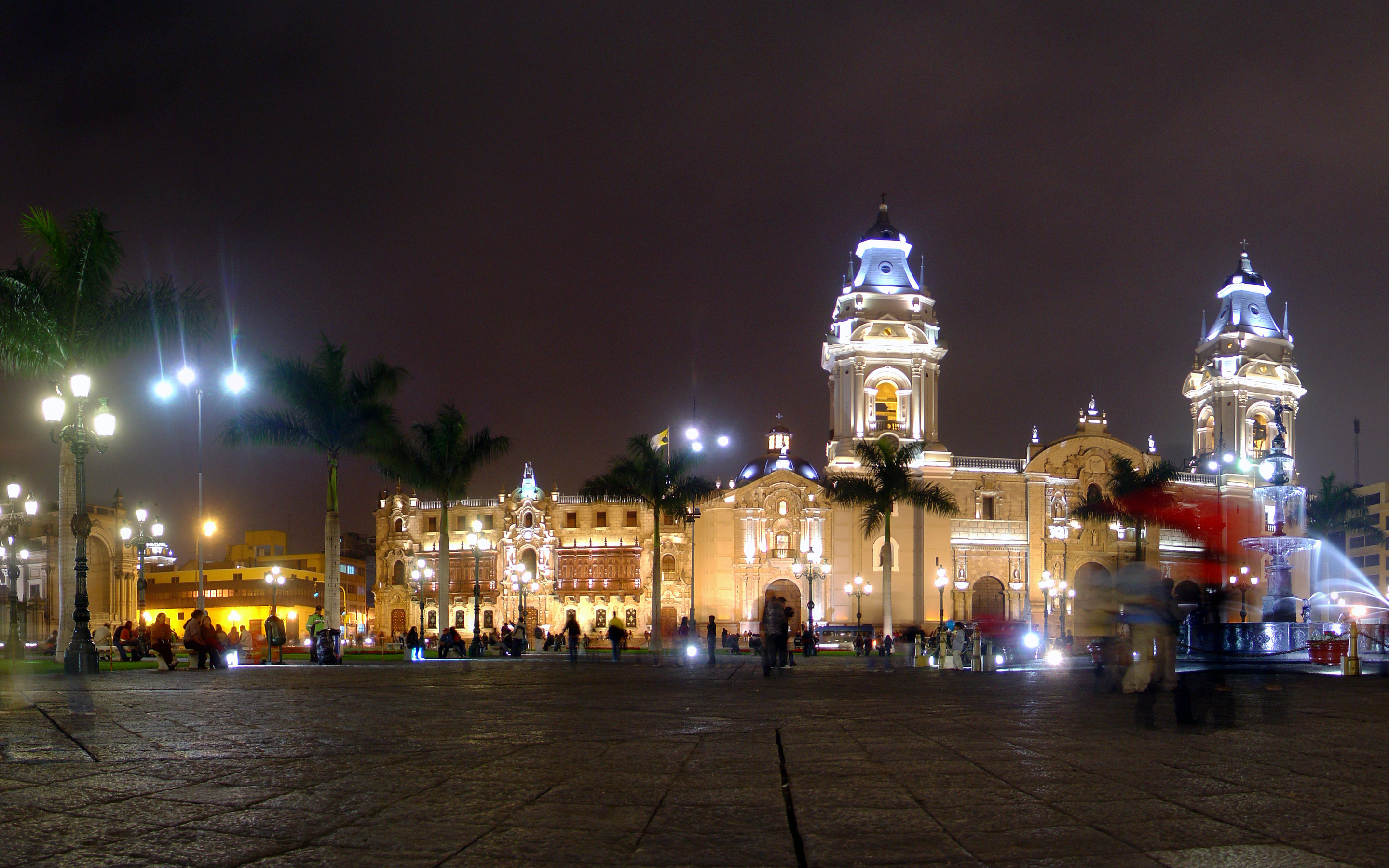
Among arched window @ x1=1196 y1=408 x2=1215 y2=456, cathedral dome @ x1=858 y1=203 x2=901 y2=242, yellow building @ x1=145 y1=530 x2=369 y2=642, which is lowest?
yellow building @ x1=145 y1=530 x2=369 y2=642

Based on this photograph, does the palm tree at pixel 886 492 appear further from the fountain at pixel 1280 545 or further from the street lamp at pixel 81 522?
the street lamp at pixel 81 522

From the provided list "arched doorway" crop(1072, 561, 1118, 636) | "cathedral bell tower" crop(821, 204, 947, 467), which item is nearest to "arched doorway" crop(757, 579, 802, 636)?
"cathedral bell tower" crop(821, 204, 947, 467)

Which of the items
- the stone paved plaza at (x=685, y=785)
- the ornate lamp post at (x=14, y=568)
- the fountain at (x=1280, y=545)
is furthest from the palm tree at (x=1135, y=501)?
the stone paved plaza at (x=685, y=785)

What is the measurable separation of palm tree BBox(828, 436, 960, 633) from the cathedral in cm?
1018

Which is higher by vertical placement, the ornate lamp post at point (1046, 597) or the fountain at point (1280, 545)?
the fountain at point (1280, 545)

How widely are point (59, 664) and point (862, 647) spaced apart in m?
27.5

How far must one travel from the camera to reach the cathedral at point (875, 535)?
7019 cm

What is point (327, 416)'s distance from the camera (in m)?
36.1

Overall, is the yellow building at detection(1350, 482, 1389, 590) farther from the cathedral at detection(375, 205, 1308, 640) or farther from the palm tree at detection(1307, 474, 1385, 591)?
the cathedral at detection(375, 205, 1308, 640)

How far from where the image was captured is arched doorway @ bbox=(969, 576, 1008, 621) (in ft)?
237

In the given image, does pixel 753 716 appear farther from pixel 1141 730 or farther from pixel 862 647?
pixel 862 647

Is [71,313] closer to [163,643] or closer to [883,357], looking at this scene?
[163,643]

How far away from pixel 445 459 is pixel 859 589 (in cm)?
2462

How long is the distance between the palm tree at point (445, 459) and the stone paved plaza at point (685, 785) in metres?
31.0
